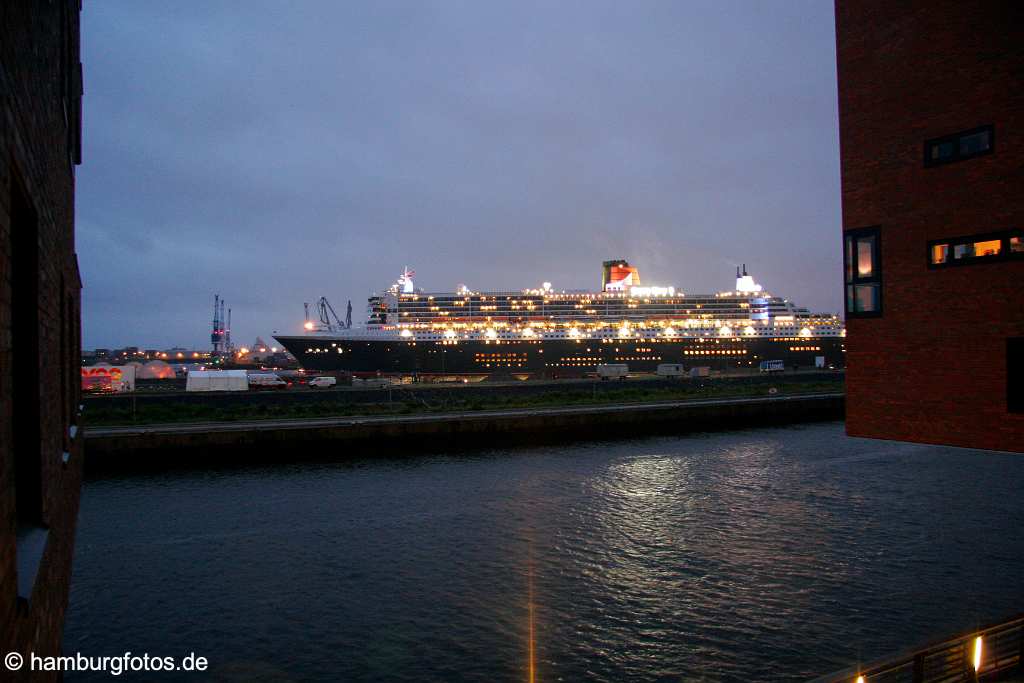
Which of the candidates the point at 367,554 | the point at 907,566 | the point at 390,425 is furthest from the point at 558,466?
the point at 907,566

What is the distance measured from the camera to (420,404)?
37.2 meters

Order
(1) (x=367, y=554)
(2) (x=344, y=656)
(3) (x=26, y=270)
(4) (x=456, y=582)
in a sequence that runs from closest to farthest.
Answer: (3) (x=26, y=270) < (2) (x=344, y=656) < (4) (x=456, y=582) < (1) (x=367, y=554)

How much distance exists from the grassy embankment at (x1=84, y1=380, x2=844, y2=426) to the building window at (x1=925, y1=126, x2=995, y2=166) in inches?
1068

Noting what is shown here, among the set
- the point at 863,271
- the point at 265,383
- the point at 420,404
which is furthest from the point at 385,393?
the point at 863,271

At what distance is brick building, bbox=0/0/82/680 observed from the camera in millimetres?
3105

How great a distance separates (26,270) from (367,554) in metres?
11.0

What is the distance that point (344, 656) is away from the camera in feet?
32.2

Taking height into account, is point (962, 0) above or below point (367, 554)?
above

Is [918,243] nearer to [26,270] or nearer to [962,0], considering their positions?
[962,0]

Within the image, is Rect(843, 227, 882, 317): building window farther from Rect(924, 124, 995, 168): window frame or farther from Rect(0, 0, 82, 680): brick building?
Rect(0, 0, 82, 680): brick building

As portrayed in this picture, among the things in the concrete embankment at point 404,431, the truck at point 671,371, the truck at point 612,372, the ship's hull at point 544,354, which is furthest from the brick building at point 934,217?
the ship's hull at point 544,354

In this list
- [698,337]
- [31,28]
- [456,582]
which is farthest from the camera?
[698,337]

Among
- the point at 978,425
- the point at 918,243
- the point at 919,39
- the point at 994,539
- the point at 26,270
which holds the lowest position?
the point at 994,539

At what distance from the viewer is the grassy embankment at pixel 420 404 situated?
101 ft
